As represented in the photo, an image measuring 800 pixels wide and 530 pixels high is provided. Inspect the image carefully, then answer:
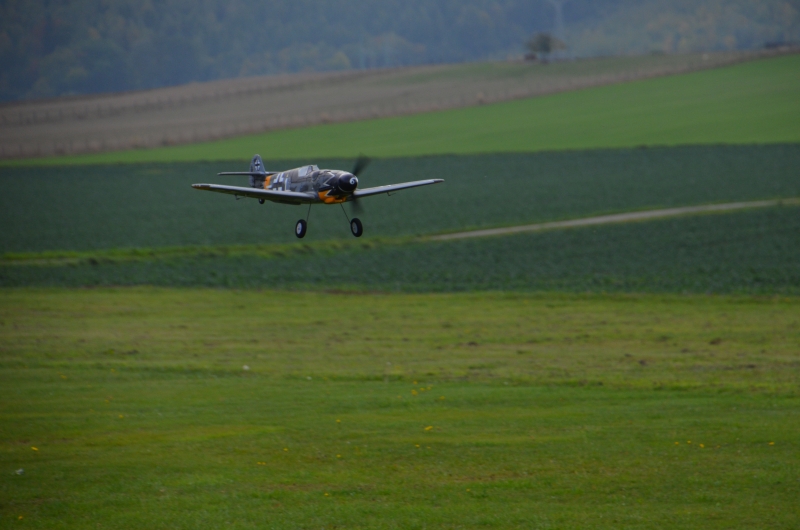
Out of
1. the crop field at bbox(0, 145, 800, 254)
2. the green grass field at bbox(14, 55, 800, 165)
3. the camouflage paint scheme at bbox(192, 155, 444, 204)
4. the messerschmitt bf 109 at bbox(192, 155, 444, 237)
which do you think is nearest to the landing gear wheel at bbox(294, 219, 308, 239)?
the messerschmitt bf 109 at bbox(192, 155, 444, 237)

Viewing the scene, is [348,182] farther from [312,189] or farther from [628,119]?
[628,119]

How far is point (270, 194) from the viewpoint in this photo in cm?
822

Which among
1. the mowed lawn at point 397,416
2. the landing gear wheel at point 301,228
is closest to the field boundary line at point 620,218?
the mowed lawn at point 397,416

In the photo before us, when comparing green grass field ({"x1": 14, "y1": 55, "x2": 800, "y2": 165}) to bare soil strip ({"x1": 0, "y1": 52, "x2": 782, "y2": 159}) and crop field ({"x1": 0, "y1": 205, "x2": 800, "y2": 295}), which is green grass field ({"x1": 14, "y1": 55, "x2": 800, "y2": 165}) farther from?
crop field ({"x1": 0, "y1": 205, "x2": 800, "y2": 295})

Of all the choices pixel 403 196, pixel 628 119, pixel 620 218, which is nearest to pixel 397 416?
pixel 620 218

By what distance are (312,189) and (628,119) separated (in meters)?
144

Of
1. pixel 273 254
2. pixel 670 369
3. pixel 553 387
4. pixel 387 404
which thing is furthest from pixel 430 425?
pixel 273 254

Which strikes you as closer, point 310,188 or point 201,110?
point 310,188

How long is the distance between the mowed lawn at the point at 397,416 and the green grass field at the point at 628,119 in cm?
4391

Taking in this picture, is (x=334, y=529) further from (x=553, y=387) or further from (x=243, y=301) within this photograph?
(x=243, y=301)

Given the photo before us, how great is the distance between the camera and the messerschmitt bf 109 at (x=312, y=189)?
319 inches

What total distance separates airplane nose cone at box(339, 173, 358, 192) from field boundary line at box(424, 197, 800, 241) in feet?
257

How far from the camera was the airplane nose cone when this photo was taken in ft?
27.5

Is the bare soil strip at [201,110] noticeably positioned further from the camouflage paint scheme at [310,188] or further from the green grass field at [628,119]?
the camouflage paint scheme at [310,188]
